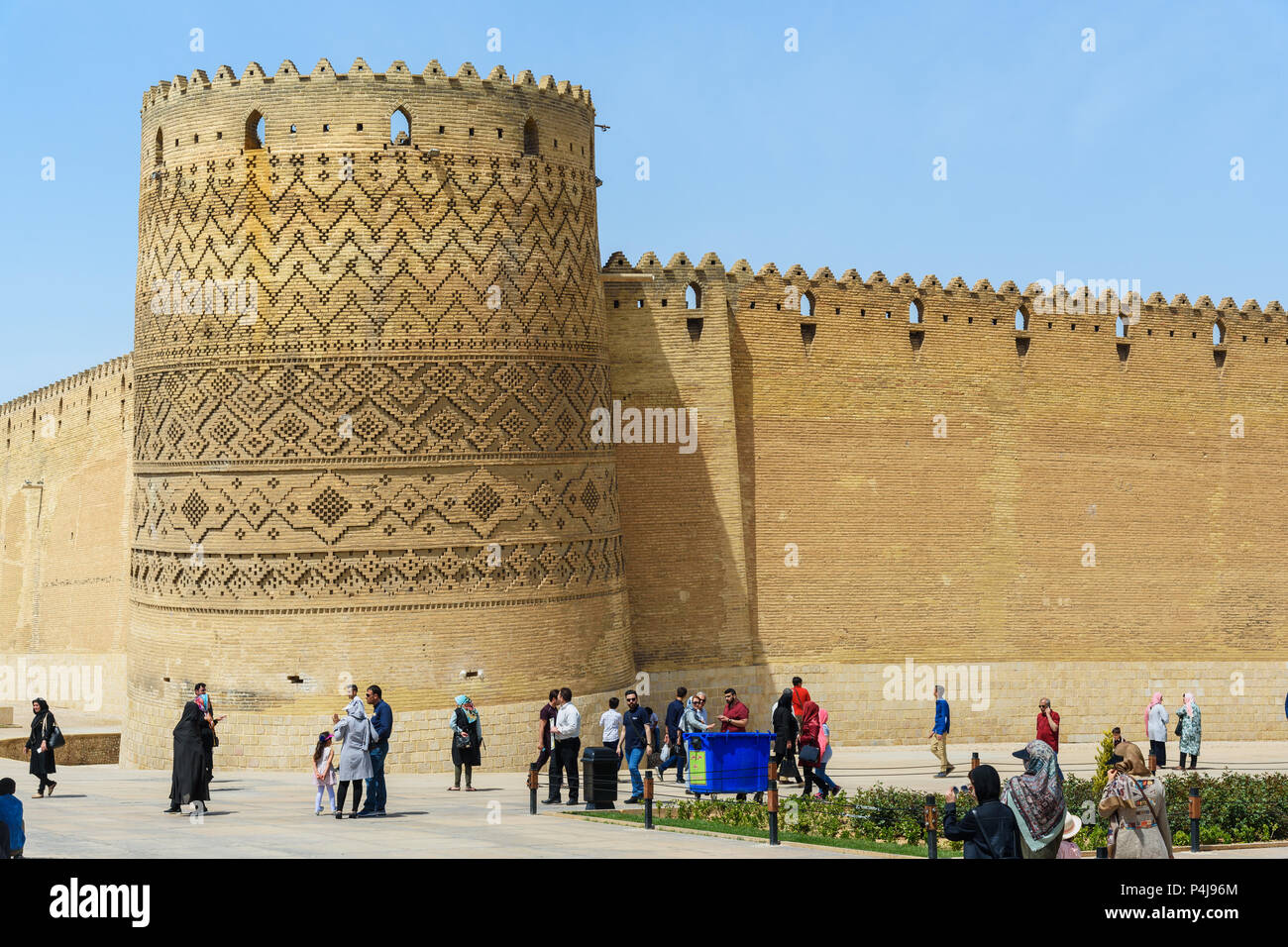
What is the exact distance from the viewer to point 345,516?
16.8 m

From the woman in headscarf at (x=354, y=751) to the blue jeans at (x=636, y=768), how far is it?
2.75m

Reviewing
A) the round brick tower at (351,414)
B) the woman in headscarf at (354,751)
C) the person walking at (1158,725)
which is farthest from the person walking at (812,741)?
the person walking at (1158,725)

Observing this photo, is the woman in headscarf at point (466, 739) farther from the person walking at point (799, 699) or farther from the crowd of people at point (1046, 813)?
the crowd of people at point (1046, 813)

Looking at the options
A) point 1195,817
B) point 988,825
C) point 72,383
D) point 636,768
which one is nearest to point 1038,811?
point 988,825

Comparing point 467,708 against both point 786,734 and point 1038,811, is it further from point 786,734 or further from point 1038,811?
point 1038,811

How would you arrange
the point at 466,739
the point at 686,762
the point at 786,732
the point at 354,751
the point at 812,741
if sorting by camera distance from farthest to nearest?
the point at 686,762 → the point at 786,732 → the point at 812,741 → the point at 466,739 → the point at 354,751

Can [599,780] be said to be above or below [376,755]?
below

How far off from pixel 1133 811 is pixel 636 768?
22.4 ft

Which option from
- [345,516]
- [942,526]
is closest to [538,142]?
[345,516]

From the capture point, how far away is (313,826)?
467 inches

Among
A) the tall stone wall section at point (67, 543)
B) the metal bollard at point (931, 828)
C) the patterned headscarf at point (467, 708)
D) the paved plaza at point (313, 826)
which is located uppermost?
the tall stone wall section at point (67, 543)

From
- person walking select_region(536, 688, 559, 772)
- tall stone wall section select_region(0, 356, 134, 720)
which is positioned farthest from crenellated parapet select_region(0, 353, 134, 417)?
person walking select_region(536, 688, 559, 772)

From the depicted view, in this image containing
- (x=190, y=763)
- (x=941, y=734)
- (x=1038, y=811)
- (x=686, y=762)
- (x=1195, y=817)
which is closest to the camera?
(x=1038, y=811)

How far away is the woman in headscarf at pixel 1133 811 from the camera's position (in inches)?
320
